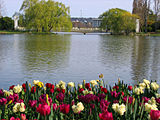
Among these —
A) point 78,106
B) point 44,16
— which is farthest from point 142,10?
point 78,106

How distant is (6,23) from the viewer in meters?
68.6

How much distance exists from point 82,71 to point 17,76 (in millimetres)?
2200

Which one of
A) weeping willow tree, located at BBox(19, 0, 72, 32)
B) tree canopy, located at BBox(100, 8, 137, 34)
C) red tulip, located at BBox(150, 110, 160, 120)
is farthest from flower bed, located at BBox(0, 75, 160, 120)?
tree canopy, located at BBox(100, 8, 137, 34)

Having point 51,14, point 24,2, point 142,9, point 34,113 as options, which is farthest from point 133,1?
point 34,113

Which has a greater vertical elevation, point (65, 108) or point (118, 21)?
point (118, 21)

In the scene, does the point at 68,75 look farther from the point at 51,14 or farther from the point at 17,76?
the point at 51,14

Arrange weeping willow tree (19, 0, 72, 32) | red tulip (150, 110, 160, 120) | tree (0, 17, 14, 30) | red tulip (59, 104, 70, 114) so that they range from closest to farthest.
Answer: red tulip (150, 110, 160, 120) → red tulip (59, 104, 70, 114) → weeping willow tree (19, 0, 72, 32) → tree (0, 17, 14, 30)

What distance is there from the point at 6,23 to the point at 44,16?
67.3ft

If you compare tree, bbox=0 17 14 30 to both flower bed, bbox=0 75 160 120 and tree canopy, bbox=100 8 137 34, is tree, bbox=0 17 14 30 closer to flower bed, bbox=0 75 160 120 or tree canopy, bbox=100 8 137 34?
tree canopy, bbox=100 8 137 34

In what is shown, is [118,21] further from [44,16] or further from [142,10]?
[44,16]

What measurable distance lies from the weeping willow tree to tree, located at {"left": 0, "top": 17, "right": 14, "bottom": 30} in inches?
589

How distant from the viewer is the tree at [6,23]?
224 ft

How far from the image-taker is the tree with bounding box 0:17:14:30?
2692 inches

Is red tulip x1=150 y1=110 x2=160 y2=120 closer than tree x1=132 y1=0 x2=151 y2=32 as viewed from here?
Yes
